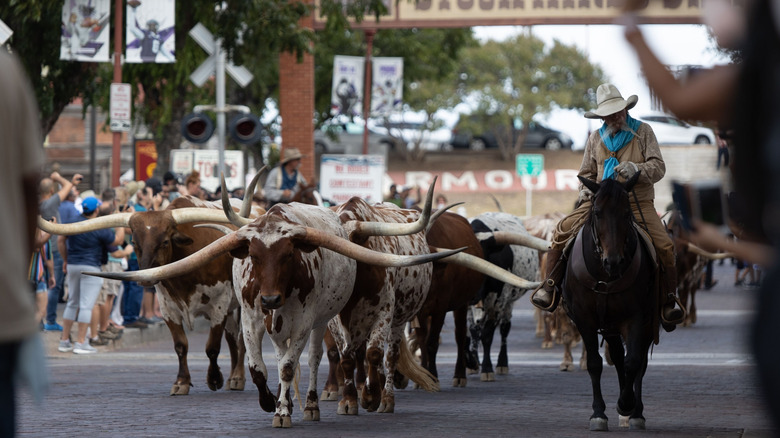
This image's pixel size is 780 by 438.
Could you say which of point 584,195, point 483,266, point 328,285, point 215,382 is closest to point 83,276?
point 215,382

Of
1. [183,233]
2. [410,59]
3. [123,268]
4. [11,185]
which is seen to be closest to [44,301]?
[123,268]

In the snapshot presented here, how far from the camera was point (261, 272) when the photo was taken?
9586mm

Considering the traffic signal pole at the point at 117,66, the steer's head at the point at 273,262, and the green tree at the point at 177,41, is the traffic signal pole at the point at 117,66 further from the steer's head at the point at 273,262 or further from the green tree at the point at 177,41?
the steer's head at the point at 273,262

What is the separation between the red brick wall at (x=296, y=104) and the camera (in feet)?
99.5

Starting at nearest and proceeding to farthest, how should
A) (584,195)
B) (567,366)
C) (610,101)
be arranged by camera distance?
(610,101), (584,195), (567,366)

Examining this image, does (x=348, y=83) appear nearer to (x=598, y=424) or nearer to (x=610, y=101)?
(x=610, y=101)

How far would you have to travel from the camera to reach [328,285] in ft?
33.3

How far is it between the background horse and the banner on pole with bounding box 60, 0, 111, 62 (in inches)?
431

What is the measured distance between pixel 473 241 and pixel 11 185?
32.8 feet

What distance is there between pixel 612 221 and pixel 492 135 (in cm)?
5877

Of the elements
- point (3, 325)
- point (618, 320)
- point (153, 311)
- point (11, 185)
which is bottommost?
point (153, 311)

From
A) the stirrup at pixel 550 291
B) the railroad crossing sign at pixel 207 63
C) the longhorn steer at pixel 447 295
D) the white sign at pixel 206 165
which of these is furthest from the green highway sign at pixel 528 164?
the stirrup at pixel 550 291

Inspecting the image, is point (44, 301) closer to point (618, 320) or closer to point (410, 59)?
point (618, 320)

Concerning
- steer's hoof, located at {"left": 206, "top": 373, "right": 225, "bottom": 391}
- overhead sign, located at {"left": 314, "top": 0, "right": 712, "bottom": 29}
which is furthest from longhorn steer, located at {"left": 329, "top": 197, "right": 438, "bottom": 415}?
overhead sign, located at {"left": 314, "top": 0, "right": 712, "bottom": 29}
